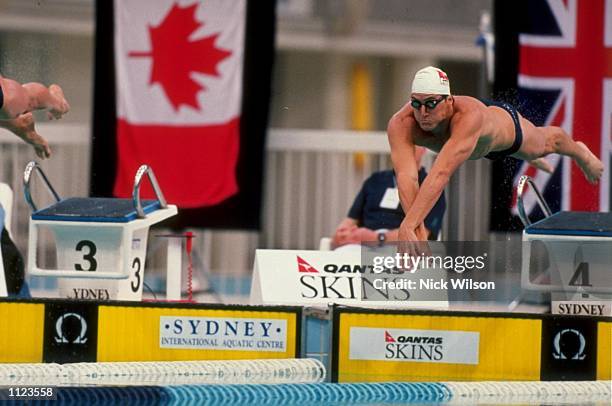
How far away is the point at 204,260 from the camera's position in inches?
303

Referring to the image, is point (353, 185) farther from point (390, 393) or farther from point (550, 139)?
point (390, 393)

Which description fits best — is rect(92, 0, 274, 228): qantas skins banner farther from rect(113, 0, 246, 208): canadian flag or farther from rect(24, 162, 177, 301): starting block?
rect(24, 162, 177, 301): starting block

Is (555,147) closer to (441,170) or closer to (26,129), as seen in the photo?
(441,170)

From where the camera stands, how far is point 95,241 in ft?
15.7

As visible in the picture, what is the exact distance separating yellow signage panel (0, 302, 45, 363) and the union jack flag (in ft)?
7.49

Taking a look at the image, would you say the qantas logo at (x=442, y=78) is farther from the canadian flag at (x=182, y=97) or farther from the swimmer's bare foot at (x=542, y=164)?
the canadian flag at (x=182, y=97)

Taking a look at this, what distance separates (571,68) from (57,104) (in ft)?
8.56

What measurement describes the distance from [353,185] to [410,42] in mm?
2726

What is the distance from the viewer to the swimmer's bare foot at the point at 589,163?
16.4ft

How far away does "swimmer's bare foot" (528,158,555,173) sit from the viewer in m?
5.03

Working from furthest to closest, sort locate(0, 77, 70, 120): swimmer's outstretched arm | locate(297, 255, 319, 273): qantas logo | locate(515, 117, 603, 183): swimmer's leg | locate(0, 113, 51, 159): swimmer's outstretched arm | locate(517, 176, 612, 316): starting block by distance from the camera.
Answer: locate(0, 113, 51, 159): swimmer's outstretched arm < locate(0, 77, 70, 120): swimmer's outstretched arm < locate(515, 117, 603, 183): swimmer's leg < locate(297, 255, 319, 273): qantas logo < locate(517, 176, 612, 316): starting block

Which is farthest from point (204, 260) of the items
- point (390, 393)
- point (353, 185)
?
point (390, 393)

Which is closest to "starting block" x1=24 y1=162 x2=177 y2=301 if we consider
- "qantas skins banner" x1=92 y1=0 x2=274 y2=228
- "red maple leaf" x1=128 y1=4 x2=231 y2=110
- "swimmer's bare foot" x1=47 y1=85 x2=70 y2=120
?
"swimmer's bare foot" x1=47 y1=85 x2=70 y2=120

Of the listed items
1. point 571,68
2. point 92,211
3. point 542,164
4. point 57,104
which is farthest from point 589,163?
point 57,104
